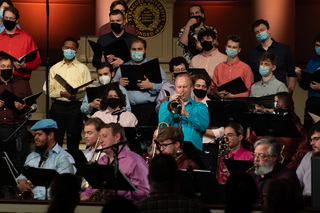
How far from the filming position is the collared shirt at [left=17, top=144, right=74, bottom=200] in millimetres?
6895

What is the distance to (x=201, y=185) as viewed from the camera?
5711 mm

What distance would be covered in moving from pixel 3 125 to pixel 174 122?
243cm

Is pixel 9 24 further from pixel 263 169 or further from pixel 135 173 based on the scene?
pixel 263 169

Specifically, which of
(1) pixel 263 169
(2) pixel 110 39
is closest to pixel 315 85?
(1) pixel 263 169

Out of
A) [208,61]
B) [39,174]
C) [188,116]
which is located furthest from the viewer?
[208,61]

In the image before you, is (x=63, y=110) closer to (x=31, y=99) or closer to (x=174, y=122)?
(x=31, y=99)

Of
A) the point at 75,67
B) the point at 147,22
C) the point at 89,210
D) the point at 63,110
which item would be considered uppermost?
the point at 147,22

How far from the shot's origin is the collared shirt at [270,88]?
26.9 feet

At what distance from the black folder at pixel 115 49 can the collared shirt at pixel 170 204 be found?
4.57 meters

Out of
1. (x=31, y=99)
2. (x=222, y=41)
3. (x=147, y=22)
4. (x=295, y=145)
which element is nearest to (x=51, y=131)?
(x=31, y=99)

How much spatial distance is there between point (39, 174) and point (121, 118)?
2.02 m

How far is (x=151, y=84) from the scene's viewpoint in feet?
27.3

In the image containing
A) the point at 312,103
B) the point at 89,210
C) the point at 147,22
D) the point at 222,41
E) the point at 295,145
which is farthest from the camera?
the point at 222,41

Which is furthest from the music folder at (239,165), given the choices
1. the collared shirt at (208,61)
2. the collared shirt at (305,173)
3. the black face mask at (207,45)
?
the black face mask at (207,45)
